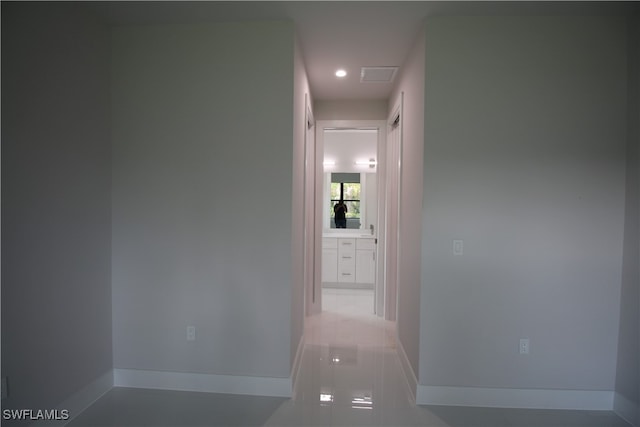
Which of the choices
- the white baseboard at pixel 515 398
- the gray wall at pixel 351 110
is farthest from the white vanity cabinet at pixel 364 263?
the white baseboard at pixel 515 398

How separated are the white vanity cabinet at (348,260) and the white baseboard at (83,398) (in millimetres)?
3445

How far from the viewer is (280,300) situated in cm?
228

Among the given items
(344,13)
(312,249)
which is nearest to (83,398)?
(312,249)

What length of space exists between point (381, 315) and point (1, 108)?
12.5ft

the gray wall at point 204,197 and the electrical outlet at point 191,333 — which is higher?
the gray wall at point 204,197

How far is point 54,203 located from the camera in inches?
74.0

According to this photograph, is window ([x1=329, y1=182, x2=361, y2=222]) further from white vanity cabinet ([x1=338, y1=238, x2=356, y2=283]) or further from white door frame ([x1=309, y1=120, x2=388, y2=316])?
white door frame ([x1=309, y1=120, x2=388, y2=316])

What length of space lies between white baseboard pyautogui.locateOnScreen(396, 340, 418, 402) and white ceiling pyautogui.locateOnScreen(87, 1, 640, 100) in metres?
2.52

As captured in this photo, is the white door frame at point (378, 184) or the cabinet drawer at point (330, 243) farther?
the cabinet drawer at point (330, 243)

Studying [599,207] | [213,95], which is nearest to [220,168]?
[213,95]

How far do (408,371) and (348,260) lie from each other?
284cm

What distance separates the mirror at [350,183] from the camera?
5477 mm

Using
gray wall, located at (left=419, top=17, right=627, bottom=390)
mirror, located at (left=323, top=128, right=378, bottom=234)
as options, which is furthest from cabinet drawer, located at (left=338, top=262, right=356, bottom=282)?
gray wall, located at (left=419, top=17, right=627, bottom=390)

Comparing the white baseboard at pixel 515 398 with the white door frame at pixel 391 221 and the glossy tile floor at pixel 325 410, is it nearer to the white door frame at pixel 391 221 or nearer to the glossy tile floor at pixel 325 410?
the glossy tile floor at pixel 325 410
